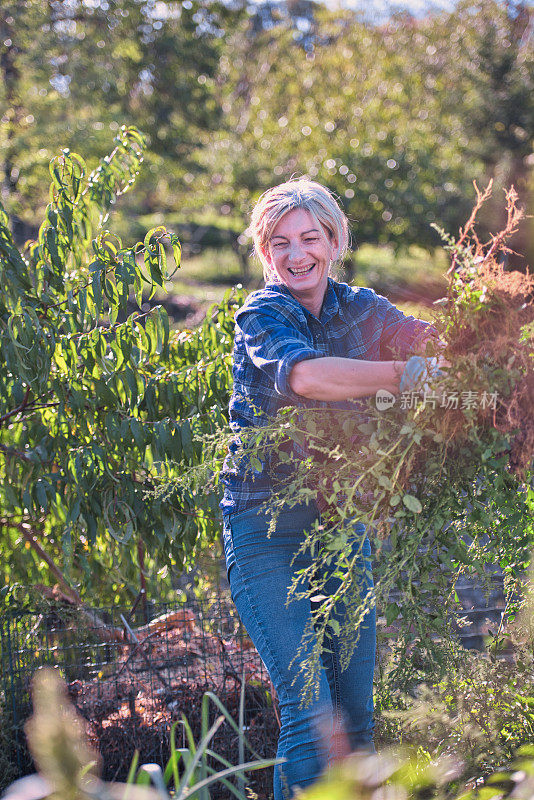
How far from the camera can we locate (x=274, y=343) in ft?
6.29

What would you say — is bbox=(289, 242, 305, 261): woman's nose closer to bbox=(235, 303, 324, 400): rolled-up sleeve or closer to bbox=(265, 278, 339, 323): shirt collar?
bbox=(265, 278, 339, 323): shirt collar

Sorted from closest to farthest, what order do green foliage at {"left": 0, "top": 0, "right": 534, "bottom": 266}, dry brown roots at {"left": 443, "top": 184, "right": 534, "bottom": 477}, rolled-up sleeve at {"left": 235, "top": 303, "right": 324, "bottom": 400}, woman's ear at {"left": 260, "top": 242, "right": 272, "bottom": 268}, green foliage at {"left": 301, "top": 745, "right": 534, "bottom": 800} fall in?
green foliage at {"left": 301, "top": 745, "right": 534, "bottom": 800} < dry brown roots at {"left": 443, "top": 184, "right": 534, "bottom": 477} < rolled-up sleeve at {"left": 235, "top": 303, "right": 324, "bottom": 400} < woman's ear at {"left": 260, "top": 242, "right": 272, "bottom": 268} < green foliage at {"left": 0, "top": 0, "right": 534, "bottom": 266}

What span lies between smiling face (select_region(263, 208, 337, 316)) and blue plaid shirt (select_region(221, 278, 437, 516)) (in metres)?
0.04

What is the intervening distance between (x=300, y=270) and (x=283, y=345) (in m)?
0.40

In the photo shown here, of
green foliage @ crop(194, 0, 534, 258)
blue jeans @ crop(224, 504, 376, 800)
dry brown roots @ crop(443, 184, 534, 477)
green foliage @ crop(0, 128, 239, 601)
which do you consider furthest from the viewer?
green foliage @ crop(194, 0, 534, 258)

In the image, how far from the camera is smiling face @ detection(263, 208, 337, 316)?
7.21ft

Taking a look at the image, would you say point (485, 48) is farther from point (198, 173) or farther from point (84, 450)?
point (84, 450)

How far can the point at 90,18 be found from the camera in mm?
14609

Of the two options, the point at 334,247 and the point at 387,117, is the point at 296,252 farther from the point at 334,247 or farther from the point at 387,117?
the point at 387,117

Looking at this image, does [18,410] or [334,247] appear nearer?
[334,247]

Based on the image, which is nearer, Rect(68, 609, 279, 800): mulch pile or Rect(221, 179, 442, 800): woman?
Rect(221, 179, 442, 800): woman

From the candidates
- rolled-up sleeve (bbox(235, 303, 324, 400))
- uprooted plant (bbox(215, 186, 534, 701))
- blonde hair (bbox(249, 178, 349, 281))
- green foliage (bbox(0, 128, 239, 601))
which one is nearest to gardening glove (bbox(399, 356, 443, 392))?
uprooted plant (bbox(215, 186, 534, 701))

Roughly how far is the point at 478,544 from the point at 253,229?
107cm

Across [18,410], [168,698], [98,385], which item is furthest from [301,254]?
[168,698]
